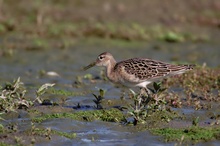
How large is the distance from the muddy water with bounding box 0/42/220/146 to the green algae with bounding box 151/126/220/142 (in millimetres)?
130

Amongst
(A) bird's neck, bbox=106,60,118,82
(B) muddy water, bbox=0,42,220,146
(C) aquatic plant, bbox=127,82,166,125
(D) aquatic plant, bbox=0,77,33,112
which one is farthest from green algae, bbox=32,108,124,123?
(A) bird's neck, bbox=106,60,118,82

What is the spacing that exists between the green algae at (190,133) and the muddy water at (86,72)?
130mm

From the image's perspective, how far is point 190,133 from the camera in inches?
347

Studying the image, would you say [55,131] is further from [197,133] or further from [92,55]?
[92,55]

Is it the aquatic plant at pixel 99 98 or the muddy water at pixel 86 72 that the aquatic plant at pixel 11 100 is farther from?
the aquatic plant at pixel 99 98

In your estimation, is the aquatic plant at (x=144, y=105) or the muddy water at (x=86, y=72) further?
the aquatic plant at (x=144, y=105)

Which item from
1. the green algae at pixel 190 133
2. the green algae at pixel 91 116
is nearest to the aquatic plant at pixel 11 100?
the green algae at pixel 91 116

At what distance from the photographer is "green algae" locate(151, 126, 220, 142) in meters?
8.65

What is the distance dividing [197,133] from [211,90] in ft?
10.7

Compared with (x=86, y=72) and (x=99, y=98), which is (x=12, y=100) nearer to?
(x=99, y=98)

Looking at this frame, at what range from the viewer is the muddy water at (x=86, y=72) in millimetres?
8789

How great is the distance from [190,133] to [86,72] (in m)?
6.00

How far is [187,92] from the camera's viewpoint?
11.4 m

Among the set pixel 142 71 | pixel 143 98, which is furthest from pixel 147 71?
pixel 143 98
